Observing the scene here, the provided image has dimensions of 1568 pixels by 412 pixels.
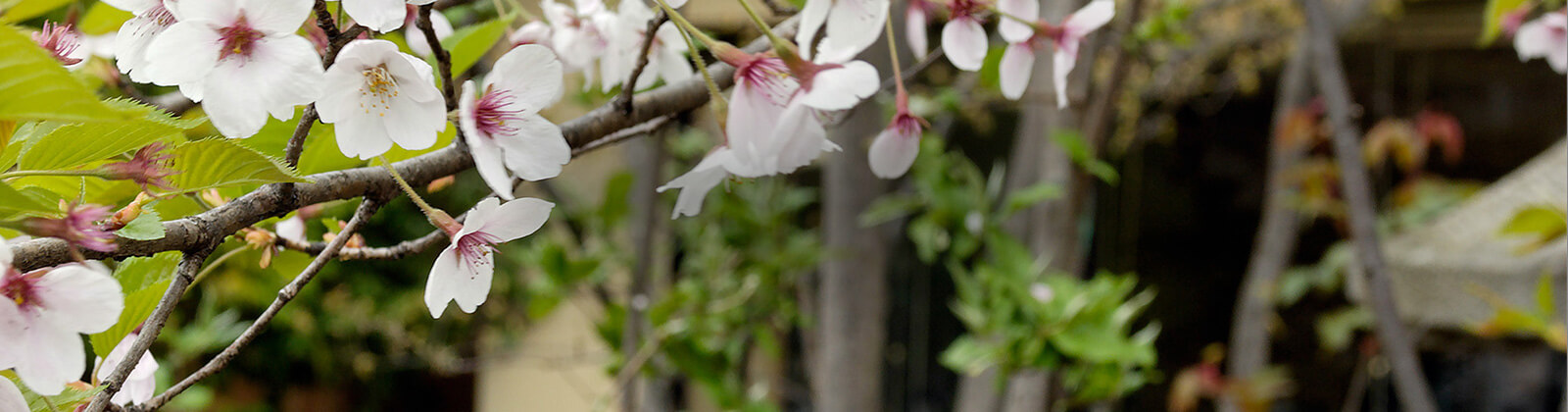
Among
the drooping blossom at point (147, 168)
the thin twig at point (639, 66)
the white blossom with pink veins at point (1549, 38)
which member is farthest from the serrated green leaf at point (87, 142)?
the white blossom with pink veins at point (1549, 38)

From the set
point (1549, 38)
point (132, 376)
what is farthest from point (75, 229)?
point (1549, 38)

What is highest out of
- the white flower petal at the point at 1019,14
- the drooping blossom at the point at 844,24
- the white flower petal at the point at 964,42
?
the white flower petal at the point at 1019,14

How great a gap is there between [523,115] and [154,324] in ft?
0.35

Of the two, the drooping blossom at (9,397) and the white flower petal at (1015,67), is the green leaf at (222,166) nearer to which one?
the drooping blossom at (9,397)

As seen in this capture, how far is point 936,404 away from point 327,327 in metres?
1.27

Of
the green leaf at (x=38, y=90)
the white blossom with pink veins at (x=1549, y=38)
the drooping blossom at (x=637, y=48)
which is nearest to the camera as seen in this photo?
the green leaf at (x=38, y=90)

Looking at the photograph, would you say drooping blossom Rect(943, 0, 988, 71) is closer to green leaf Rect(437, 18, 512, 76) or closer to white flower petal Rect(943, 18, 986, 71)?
white flower petal Rect(943, 18, 986, 71)

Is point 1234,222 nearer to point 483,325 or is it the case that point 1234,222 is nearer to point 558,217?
point 558,217

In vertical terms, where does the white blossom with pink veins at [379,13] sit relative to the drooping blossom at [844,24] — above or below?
below

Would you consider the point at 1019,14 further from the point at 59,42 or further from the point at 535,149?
Result: the point at 59,42

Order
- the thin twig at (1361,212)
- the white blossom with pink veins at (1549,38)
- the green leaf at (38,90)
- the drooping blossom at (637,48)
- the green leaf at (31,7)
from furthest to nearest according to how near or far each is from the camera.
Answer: the thin twig at (1361,212)
the white blossom with pink veins at (1549,38)
the drooping blossom at (637,48)
the green leaf at (31,7)
the green leaf at (38,90)

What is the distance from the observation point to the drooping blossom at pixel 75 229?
0.64 ft

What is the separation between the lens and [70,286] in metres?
0.21

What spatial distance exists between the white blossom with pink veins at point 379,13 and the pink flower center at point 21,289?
93 millimetres
